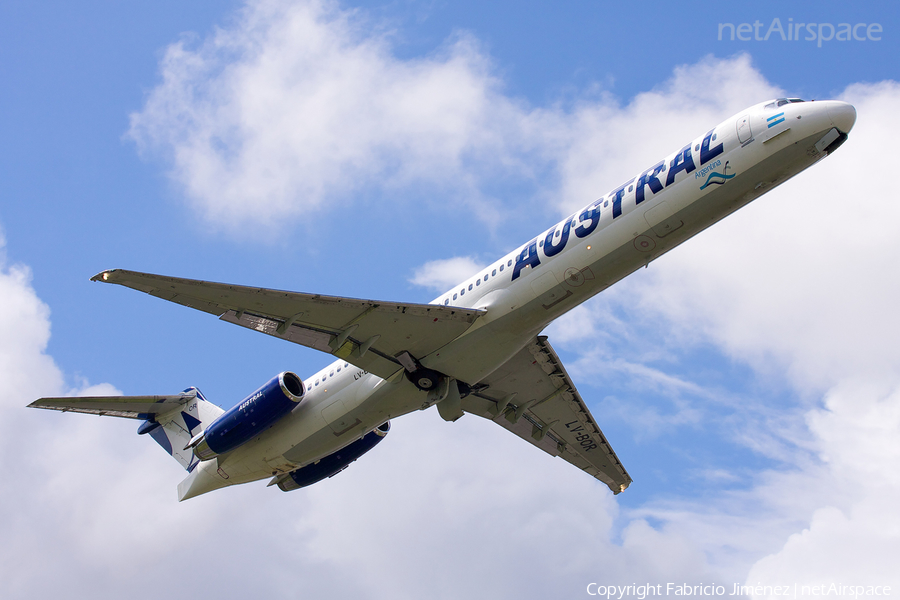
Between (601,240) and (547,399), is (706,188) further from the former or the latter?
(547,399)

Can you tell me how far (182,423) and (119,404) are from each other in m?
3.45

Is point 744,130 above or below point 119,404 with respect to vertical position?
below

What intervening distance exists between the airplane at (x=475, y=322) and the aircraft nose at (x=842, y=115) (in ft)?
0.14

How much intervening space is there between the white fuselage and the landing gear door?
0.03m

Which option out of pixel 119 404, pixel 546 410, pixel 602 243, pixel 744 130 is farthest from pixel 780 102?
pixel 119 404

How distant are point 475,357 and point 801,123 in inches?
443

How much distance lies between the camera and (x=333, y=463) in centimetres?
2983

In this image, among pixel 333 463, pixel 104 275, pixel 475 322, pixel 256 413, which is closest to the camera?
pixel 104 275

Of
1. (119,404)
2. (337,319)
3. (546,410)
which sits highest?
(119,404)

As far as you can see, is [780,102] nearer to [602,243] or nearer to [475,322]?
[602,243]

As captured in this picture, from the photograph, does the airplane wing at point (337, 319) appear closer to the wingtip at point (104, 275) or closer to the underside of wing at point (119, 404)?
the wingtip at point (104, 275)

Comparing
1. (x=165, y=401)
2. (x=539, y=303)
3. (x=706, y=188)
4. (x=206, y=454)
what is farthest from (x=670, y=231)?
(x=165, y=401)

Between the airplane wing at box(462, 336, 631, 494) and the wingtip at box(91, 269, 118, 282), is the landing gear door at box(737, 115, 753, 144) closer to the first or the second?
the airplane wing at box(462, 336, 631, 494)

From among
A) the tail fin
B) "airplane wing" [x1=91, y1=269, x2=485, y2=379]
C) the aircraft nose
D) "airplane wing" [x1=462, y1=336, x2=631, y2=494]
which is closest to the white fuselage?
the aircraft nose
